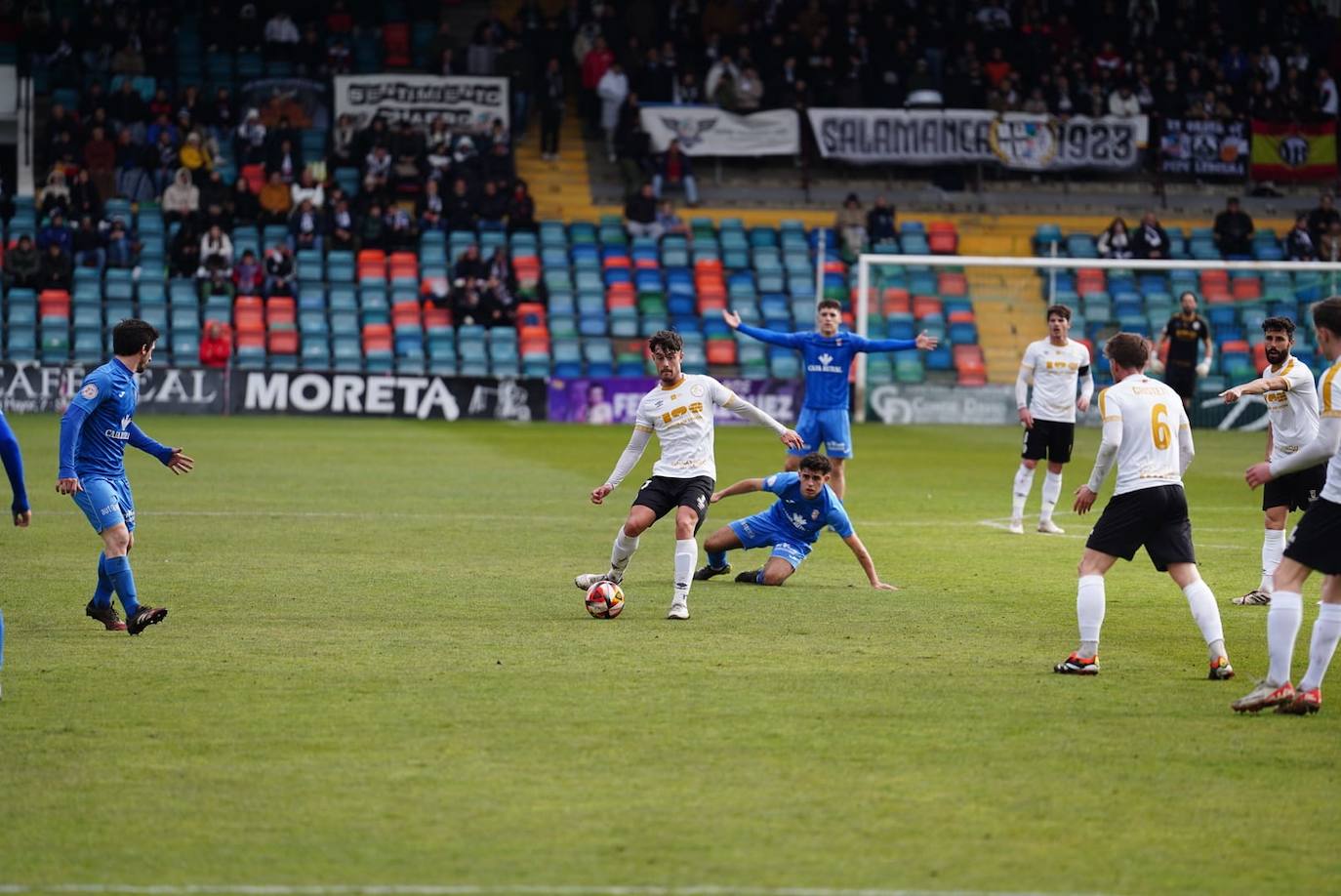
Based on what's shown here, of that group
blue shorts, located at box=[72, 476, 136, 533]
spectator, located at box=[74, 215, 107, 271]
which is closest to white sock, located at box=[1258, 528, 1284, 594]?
blue shorts, located at box=[72, 476, 136, 533]

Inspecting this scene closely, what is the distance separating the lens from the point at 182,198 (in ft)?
118

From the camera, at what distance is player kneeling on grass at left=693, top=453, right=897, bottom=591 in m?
13.2

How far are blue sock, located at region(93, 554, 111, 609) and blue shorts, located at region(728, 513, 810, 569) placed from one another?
496 cm

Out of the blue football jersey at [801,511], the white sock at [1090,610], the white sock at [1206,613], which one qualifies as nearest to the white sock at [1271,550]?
the blue football jersey at [801,511]

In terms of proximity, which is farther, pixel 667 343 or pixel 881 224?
pixel 881 224

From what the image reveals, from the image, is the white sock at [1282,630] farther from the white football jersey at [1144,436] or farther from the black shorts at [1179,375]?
the black shorts at [1179,375]

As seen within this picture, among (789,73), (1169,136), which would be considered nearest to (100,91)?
(789,73)

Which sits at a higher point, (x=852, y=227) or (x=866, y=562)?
(x=852, y=227)

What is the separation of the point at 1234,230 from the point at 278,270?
2046cm

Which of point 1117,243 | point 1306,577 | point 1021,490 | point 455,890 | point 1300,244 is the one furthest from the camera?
point 1300,244

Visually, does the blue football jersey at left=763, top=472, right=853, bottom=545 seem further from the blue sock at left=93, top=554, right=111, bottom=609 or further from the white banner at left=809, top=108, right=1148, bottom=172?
the white banner at left=809, top=108, right=1148, bottom=172

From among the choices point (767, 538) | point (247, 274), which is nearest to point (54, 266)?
point (247, 274)

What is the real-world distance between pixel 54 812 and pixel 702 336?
3023 cm

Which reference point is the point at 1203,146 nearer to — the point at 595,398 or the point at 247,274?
the point at 595,398
